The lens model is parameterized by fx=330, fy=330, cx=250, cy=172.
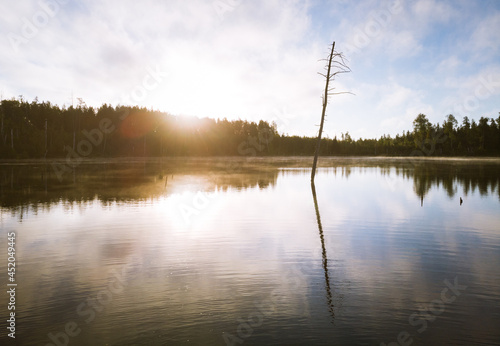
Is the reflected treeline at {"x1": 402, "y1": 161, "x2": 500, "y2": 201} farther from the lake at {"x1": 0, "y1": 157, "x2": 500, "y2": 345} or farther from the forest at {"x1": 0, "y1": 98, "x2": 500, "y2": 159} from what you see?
the forest at {"x1": 0, "y1": 98, "x2": 500, "y2": 159}

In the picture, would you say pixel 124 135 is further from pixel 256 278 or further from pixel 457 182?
pixel 256 278

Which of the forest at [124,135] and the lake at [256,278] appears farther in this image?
the forest at [124,135]

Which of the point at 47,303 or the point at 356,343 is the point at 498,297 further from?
the point at 47,303

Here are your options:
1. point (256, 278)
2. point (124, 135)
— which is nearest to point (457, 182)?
point (256, 278)

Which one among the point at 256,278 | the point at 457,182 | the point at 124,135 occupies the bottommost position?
the point at 256,278

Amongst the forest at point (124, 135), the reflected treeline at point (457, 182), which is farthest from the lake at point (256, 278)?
the forest at point (124, 135)

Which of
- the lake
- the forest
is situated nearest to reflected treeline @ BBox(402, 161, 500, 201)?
the lake

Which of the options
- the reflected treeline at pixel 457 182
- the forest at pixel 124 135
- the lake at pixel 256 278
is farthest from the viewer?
the forest at pixel 124 135

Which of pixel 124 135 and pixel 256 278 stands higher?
pixel 124 135

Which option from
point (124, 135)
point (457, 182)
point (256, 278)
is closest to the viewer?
point (256, 278)

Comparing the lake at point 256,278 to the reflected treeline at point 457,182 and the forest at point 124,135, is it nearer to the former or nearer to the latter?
the reflected treeline at point 457,182

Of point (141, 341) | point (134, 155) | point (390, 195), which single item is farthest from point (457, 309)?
point (134, 155)

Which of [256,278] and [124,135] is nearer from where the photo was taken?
[256,278]

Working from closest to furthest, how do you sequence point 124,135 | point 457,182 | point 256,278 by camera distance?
point 256,278, point 457,182, point 124,135
